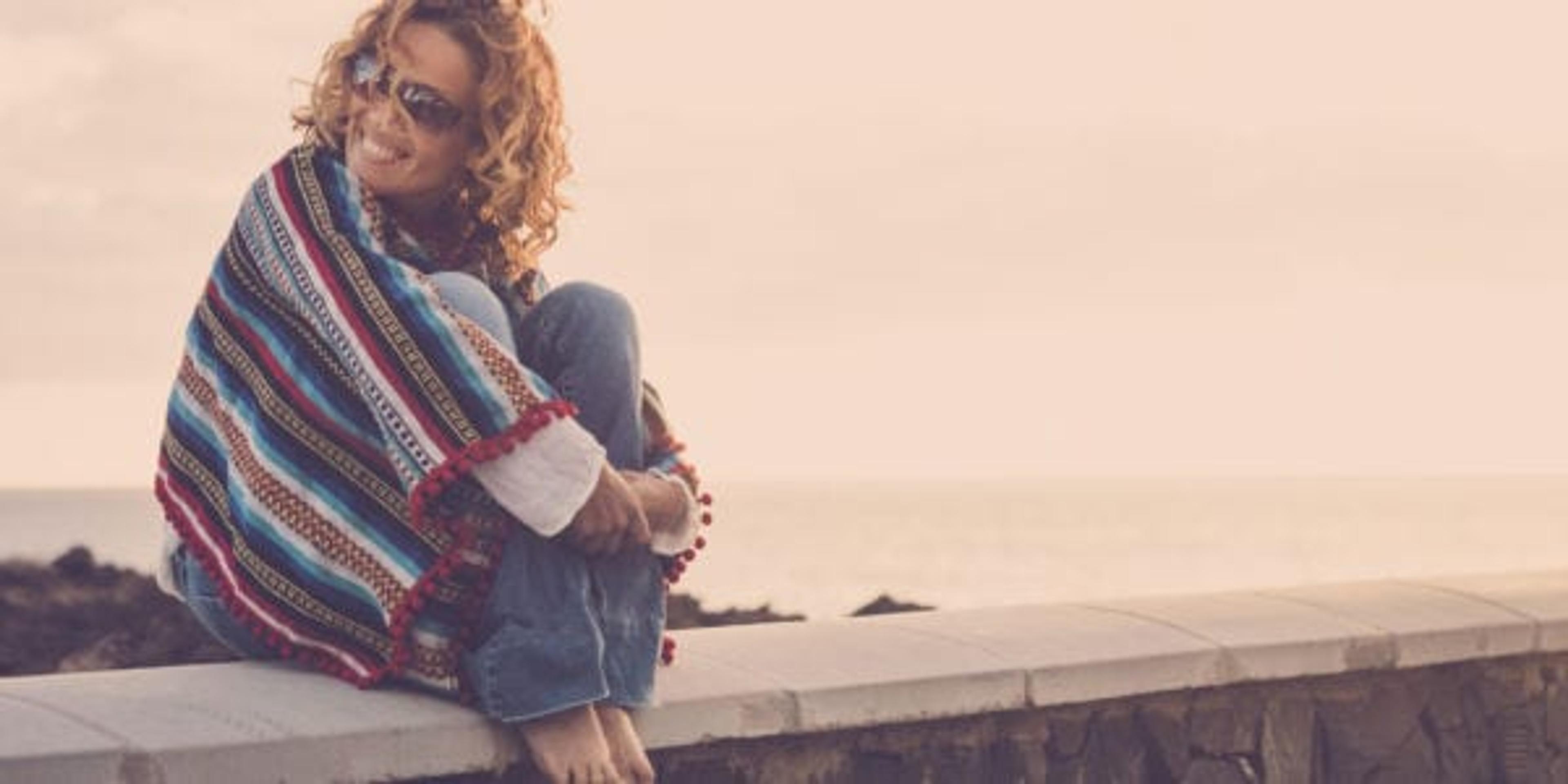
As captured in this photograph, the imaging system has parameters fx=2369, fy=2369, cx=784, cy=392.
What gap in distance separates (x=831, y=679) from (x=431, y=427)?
905 mm

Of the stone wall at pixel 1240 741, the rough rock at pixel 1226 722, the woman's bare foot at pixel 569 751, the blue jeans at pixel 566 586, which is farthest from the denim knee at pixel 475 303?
the rough rock at pixel 1226 722

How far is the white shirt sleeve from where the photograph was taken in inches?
119

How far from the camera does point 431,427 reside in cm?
305

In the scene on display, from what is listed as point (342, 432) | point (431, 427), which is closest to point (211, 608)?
point (342, 432)

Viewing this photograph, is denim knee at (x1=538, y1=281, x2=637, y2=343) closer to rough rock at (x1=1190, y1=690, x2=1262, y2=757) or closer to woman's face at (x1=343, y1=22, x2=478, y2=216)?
woman's face at (x1=343, y1=22, x2=478, y2=216)

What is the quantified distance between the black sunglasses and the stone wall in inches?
37.9

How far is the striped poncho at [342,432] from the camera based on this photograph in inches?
121

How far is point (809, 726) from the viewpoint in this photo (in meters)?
3.61

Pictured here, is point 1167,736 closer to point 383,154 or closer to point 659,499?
point 659,499

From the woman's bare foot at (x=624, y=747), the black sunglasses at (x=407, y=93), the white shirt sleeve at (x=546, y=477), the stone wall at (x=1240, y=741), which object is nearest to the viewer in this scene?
the white shirt sleeve at (x=546, y=477)

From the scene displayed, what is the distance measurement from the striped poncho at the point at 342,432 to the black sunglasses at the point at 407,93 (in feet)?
0.38

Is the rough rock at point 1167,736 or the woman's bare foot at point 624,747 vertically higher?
the rough rock at point 1167,736

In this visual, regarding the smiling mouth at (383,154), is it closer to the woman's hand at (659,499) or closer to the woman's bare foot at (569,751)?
the woman's hand at (659,499)

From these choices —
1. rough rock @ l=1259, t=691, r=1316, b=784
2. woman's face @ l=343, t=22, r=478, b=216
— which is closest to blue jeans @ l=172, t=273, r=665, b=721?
woman's face @ l=343, t=22, r=478, b=216
